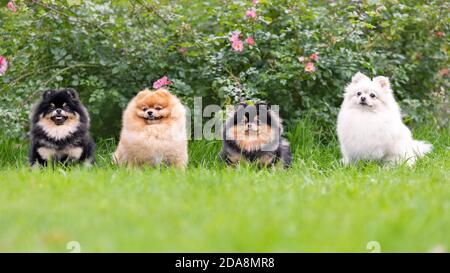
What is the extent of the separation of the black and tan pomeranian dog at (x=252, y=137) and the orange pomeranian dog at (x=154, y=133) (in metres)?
0.46

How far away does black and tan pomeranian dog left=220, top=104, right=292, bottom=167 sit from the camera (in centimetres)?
596

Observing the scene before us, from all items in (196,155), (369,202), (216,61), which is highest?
(216,61)

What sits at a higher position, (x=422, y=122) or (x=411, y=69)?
(x=411, y=69)

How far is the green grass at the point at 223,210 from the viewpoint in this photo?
3199mm

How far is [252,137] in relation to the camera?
597 centimetres

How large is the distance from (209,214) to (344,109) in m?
3.20

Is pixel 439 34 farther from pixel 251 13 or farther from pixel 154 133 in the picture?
pixel 154 133

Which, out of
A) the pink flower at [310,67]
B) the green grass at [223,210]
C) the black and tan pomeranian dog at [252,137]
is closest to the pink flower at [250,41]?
the pink flower at [310,67]

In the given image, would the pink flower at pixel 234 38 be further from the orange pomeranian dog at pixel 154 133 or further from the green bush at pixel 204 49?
the orange pomeranian dog at pixel 154 133

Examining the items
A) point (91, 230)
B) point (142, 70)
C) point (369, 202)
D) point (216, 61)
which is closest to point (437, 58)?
point (216, 61)

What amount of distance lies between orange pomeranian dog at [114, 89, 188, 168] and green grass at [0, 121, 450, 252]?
0.36 meters

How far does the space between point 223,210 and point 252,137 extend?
2247mm

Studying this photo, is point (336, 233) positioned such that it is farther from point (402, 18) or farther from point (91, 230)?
point (402, 18)

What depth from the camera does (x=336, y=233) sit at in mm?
3254
